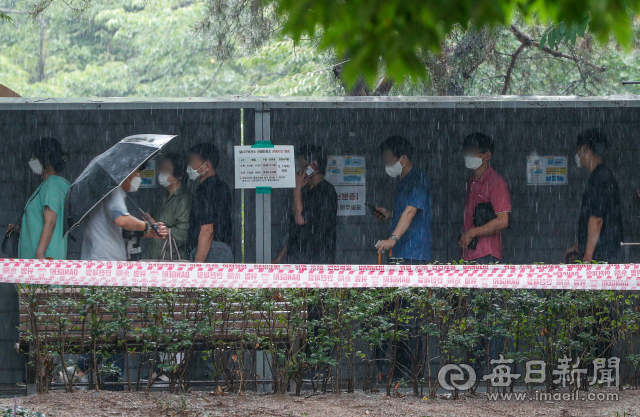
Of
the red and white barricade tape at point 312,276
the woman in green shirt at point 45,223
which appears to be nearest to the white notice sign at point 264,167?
the red and white barricade tape at point 312,276

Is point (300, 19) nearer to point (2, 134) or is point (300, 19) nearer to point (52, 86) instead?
point (2, 134)

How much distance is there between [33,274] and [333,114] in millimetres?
3810

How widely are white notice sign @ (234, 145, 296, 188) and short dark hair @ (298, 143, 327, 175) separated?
2.72ft

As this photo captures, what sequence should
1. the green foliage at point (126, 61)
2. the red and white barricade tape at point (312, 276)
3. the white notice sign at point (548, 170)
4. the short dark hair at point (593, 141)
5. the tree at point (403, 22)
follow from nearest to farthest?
the tree at point (403, 22) < the red and white barricade tape at point (312, 276) < the short dark hair at point (593, 141) < the white notice sign at point (548, 170) < the green foliage at point (126, 61)

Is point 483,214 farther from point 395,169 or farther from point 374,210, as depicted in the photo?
point 374,210

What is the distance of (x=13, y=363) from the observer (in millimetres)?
7219

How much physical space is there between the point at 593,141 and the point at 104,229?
199 inches

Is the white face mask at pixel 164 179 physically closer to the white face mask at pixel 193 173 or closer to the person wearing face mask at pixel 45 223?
the white face mask at pixel 193 173

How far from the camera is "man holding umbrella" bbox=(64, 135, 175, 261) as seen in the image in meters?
6.20

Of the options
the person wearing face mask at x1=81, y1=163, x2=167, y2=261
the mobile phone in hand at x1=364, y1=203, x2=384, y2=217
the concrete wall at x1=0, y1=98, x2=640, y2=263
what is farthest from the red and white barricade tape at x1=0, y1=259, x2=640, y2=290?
the concrete wall at x1=0, y1=98, x2=640, y2=263

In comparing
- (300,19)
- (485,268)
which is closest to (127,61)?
(485,268)

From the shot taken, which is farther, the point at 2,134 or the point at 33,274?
the point at 2,134

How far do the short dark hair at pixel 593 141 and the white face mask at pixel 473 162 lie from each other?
107cm

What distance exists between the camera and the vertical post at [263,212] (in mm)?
6719
